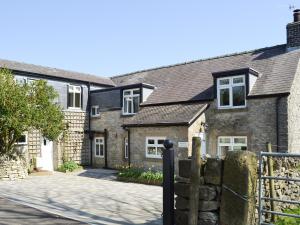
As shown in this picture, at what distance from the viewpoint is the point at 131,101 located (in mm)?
24359

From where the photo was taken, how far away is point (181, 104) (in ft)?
70.5

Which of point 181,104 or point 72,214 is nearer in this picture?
point 72,214

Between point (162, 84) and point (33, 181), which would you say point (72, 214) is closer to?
point (33, 181)

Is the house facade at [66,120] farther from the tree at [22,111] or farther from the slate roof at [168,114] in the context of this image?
the slate roof at [168,114]

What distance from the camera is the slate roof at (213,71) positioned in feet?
62.4

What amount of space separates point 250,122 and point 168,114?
186 inches

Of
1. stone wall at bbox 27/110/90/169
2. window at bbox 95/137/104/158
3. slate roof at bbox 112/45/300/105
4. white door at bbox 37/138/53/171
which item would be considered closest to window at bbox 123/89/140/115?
slate roof at bbox 112/45/300/105

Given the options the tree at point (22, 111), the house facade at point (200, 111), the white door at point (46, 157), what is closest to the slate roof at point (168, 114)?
the house facade at point (200, 111)

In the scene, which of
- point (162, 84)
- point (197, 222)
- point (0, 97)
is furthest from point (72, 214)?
point (162, 84)

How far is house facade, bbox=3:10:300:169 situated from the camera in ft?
60.4

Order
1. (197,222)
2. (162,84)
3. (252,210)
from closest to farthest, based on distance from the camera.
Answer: (252,210), (197,222), (162,84)

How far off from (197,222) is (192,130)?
12.0 meters

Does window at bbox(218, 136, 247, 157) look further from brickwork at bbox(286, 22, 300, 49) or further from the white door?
the white door

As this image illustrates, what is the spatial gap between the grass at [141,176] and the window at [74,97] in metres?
7.95
